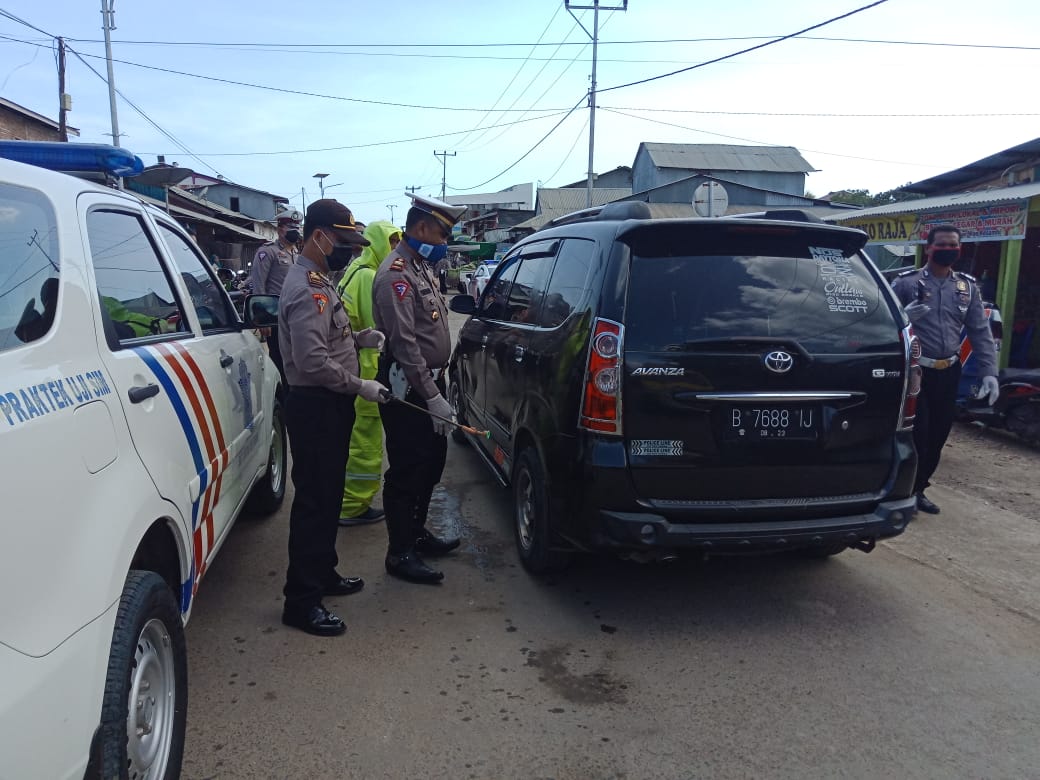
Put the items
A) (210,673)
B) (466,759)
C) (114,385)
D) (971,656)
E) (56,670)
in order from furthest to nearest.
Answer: (971,656) → (210,673) → (466,759) → (114,385) → (56,670)

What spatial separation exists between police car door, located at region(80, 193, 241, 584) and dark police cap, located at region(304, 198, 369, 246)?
25.3 inches

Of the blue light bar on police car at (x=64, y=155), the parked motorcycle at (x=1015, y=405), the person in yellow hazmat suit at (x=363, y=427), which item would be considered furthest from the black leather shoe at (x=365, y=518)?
the parked motorcycle at (x=1015, y=405)

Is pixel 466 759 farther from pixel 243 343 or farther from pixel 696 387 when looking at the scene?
pixel 243 343

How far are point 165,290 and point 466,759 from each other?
217cm

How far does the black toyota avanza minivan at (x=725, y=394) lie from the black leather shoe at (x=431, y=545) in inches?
37.1

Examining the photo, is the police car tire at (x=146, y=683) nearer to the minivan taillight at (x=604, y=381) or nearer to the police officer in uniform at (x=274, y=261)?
the minivan taillight at (x=604, y=381)

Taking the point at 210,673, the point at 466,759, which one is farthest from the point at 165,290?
the point at 466,759

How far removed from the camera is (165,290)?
3170mm

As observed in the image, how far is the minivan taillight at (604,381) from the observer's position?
319cm

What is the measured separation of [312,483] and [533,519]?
3.74 ft

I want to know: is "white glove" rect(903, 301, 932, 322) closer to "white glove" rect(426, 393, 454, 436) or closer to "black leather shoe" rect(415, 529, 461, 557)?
"white glove" rect(426, 393, 454, 436)

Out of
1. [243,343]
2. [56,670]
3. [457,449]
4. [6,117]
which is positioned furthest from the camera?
[6,117]

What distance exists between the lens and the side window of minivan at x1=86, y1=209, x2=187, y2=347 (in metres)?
2.41

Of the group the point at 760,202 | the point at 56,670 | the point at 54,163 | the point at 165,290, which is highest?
the point at 760,202
